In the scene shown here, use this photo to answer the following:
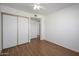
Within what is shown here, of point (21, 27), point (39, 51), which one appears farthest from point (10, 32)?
point (39, 51)

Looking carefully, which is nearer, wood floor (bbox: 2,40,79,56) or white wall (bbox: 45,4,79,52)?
A: wood floor (bbox: 2,40,79,56)

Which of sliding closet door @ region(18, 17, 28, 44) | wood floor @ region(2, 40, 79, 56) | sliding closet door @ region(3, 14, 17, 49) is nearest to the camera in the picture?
wood floor @ region(2, 40, 79, 56)

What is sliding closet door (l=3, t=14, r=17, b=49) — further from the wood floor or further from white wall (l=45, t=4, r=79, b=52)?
white wall (l=45, t=4, r=79, b=52)

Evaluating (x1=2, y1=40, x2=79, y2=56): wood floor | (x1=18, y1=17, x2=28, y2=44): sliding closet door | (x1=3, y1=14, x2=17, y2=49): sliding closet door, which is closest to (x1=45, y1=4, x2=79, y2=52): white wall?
(x1=2, y1=40, x2=79, y2=56): wood floor

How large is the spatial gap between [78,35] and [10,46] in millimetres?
1550

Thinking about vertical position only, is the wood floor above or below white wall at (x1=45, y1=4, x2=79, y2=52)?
below

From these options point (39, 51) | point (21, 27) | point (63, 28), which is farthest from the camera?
point (63, 28)

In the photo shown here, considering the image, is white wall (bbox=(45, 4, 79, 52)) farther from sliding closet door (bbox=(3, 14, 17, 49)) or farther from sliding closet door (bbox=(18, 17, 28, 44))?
sliding closet door (bbox=(3, 14, 17, 49))

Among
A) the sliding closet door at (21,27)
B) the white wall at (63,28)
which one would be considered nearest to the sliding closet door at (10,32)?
the sliding closet door at (21,27)

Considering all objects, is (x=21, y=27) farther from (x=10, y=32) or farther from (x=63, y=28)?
(x=63, y=28)

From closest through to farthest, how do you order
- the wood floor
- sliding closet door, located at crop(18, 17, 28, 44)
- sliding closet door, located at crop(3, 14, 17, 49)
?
the wood floor → sliding closet door, located at crop(3, 14, 17, 49) → sliding closet door, located at crop(18, 17, 28, 44)

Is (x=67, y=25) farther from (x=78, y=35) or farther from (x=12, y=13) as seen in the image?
(x=12, y=13)

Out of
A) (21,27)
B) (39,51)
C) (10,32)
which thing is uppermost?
(21,27)

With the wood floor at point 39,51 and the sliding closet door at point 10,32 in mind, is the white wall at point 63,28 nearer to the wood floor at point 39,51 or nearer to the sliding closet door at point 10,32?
the wood floor at point 39,51
